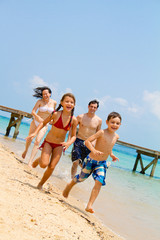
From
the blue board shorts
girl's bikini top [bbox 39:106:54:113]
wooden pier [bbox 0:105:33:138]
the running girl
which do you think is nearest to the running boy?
the blue board shorts

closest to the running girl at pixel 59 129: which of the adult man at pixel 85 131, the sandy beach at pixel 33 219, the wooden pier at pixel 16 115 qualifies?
the sandy beach at pixel 33 219

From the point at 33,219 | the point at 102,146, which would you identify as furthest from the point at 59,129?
the point at 33,219

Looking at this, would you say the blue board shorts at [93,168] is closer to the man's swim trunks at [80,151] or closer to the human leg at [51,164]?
the human leg at [51,164]

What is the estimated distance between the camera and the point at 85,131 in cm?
652

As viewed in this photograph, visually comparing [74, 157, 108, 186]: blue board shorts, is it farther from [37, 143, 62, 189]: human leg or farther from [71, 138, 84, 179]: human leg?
[71, 138, 84, 179]: human leg

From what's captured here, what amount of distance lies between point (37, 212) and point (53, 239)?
545 millimetres

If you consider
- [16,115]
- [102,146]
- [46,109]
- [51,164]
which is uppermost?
[46,109]

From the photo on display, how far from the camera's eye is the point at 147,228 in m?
5.15

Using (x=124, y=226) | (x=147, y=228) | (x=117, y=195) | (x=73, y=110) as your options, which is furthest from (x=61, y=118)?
(x=117, y=195)

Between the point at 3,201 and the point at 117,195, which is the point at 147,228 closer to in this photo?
the point at 117,195

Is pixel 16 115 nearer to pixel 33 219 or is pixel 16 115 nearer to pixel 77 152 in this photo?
pixel 77 152

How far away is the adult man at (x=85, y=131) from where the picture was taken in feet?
21.2

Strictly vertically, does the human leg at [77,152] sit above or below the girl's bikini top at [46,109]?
below

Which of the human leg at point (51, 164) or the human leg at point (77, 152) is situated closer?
the human leg at point (51, 164)
